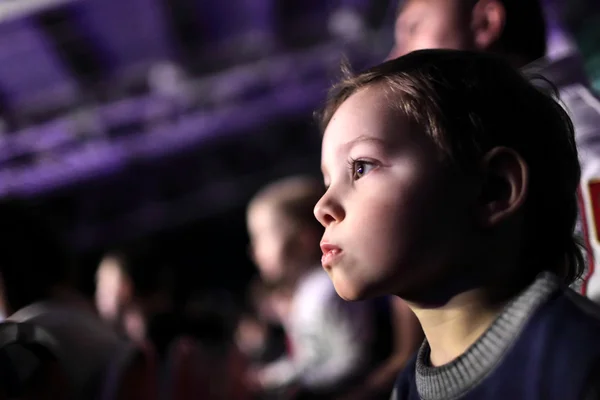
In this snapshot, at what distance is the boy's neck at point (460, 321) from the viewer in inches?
22.6

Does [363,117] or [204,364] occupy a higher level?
[363,117]

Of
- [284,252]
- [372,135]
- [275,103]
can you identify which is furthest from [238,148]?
[372,135]

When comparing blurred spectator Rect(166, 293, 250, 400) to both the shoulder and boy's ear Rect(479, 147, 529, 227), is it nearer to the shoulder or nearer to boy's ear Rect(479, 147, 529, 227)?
the shoulder

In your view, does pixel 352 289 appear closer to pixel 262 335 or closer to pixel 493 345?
pixel 493 345

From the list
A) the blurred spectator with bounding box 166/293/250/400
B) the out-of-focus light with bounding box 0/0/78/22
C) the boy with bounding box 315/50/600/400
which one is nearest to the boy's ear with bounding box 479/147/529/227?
the boy with bounding box 315/50/600/400

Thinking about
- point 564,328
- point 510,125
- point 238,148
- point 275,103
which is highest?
point 510,125

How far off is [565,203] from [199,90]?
3.82 meters

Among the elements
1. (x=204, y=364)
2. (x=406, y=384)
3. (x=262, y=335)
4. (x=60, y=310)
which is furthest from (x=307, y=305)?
(x=262, y=335)

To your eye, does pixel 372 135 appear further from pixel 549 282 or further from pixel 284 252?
pixel 284 252

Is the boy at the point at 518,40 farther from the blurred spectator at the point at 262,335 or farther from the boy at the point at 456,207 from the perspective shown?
the blurred spectator at the point at 262,335

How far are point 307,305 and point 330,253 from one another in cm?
106

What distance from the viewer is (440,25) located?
2.63ft

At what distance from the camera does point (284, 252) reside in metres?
1.73

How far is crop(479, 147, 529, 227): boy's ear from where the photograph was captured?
0.57 metres
